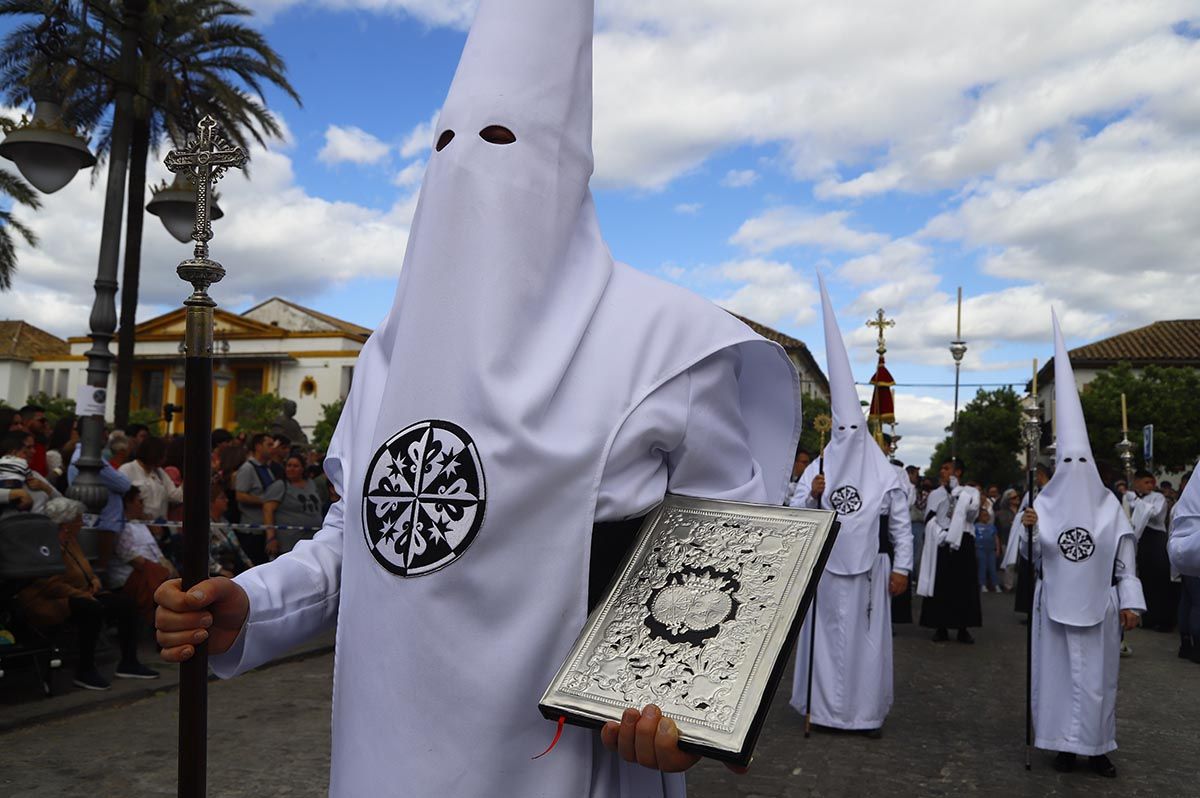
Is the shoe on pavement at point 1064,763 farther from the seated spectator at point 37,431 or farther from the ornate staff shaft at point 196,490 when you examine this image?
the seated spectator at point 37,431

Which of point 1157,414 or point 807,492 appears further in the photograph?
point 1157,414

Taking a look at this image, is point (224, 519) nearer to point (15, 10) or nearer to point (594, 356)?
point (594, 356)

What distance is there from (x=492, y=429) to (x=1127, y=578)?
596cm

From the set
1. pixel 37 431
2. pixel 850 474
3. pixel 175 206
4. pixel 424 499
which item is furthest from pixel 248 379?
pixel 424 499

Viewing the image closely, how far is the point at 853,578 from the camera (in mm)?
7477

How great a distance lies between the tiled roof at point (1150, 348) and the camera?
5306 centimetres

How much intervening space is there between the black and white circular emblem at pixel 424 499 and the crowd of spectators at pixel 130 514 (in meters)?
5.24

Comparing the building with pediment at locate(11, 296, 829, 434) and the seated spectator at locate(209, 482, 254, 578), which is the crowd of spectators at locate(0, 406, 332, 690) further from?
the building with pediment at locate(11, 296, 829, 434)

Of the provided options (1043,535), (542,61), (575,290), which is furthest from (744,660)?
(1043,535)

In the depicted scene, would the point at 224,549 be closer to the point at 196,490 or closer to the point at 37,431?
the point at 37,431

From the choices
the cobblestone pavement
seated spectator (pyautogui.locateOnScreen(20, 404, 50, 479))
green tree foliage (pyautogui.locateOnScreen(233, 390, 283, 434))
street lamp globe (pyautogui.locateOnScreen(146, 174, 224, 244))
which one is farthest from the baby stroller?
green tree foliage (pyautogui.locateOnScreen(233, 390, 283, 434))

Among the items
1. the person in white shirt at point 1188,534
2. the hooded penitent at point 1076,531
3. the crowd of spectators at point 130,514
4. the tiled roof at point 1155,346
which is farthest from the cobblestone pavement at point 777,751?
the tiled roof at point 1155,346

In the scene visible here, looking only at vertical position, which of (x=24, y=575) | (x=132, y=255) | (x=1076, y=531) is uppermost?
(x=132, y=255)

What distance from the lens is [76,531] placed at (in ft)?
23.5
